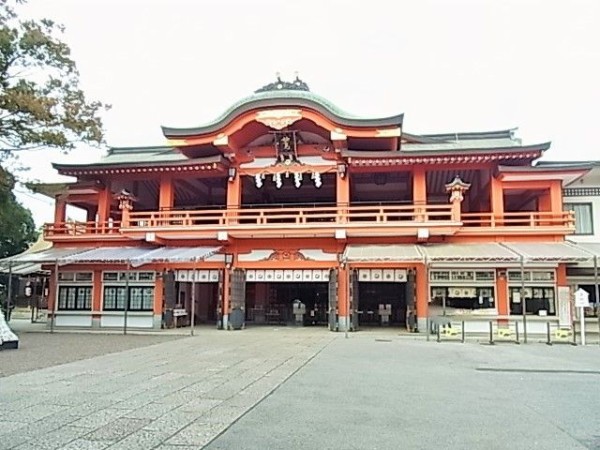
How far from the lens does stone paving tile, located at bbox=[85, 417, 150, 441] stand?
4223 millimetres

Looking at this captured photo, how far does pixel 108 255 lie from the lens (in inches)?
651

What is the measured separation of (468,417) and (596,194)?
1558 centimetres

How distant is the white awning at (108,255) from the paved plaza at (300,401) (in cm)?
569

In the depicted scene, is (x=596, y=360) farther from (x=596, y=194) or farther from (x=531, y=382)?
(x=596, y=194)

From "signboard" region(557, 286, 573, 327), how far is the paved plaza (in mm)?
5483

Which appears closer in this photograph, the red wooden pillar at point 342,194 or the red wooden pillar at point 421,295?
the red wooden pillar at point 421,295

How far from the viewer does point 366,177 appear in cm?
1962

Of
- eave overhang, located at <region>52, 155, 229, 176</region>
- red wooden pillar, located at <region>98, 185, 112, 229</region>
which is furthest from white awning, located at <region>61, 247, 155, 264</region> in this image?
eave overhang, located at <region>52, 155, 229, 176</region>

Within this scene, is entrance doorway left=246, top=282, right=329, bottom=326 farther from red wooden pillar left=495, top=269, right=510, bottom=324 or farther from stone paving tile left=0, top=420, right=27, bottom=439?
stone paving tile left=0, top=420, right=27, bottom=439

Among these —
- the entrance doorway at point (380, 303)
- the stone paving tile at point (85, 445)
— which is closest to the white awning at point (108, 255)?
the entrance doorway at point (380, 303)

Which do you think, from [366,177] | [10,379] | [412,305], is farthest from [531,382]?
[366,177]

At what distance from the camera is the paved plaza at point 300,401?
427 cm

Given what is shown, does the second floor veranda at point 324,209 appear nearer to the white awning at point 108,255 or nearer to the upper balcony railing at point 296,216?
the upper balcony railing at point 296,216

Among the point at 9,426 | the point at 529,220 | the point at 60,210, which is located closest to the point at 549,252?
the point at 529,220
